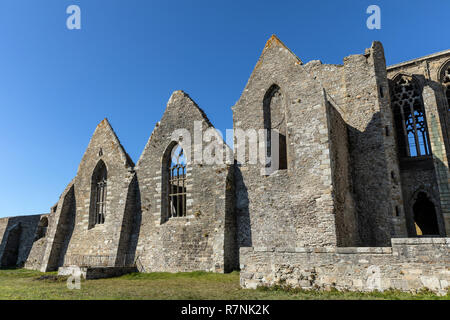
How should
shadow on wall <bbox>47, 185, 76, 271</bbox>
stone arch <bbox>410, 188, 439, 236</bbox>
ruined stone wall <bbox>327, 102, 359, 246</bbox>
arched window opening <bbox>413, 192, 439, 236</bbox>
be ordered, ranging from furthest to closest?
1. shadow on wall <bbox>47, 185, 76, 271</bbox>
2. arched window opening <bbox>413, 192, 439, 236</bbox>
3. stone arch <bbox>410, 188, 439, 236</bbox>
4. ruined stone wall <bbox>327, 102, 359, 246</bbox>

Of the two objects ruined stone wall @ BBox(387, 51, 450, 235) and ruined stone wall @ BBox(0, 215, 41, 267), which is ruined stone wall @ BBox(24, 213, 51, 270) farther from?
ruined stone wall @ BBox(387, 51, 450, 235)

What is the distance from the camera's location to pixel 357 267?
838 centimetres

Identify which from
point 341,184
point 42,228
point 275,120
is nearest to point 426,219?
point 341,184

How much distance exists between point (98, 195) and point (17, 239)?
11.4 m

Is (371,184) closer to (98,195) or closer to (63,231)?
(98,195)

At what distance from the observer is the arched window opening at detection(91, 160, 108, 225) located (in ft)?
64.8

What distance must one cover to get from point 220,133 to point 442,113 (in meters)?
11.4

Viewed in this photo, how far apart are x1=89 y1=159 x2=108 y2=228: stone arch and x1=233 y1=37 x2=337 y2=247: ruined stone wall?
362 inches

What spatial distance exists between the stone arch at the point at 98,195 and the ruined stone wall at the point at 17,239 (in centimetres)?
900

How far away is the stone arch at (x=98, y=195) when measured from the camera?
1969 cm

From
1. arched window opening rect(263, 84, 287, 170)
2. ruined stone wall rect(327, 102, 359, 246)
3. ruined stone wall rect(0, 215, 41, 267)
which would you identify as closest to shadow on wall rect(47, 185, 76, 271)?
ruined stone wall rect(0, 215, 41, 267)
